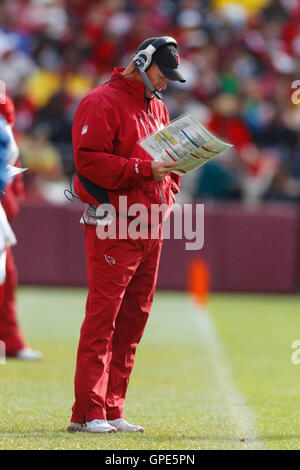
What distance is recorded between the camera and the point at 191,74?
16.4 m

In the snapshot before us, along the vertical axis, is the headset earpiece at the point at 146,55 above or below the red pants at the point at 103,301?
above

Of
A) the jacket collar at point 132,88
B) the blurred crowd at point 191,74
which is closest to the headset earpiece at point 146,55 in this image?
the jacket collar at point 132,88

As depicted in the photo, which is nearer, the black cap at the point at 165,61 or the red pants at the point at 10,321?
the black cap at the point at 165,61

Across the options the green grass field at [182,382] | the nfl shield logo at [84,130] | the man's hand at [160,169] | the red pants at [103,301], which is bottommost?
the green grass field at [182,382]

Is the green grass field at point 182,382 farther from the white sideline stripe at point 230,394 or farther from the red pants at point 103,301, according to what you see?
the red pants at point 103,301

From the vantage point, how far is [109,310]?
210 inches

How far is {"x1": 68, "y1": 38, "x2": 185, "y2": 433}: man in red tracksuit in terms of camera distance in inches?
205

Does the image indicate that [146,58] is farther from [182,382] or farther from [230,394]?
[182,382]

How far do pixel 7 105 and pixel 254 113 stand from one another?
8.82 metres

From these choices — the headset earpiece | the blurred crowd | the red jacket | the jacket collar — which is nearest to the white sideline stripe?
the red jacket

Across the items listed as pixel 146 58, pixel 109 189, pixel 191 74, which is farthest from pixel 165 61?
pixel 191 74

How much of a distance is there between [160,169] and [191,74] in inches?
449

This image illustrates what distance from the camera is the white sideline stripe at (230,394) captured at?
215 inches

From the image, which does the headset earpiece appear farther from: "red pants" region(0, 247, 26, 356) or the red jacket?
"red pants" region(0, 247, 26, 356)
